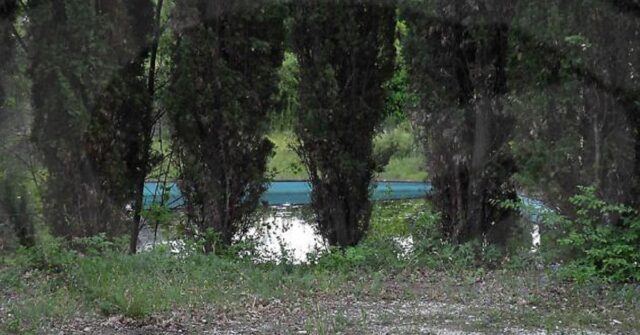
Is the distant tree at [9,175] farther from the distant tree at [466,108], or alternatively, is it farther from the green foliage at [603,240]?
the green foliage at [603,240]

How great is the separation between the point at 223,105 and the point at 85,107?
1.61 metres

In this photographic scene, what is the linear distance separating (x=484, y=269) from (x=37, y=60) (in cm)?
562

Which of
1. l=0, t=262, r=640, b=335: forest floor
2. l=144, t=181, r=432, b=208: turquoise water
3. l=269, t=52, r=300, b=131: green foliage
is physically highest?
l=269, t=52, r=300, b=131: green foliage

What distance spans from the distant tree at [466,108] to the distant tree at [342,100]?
527mm

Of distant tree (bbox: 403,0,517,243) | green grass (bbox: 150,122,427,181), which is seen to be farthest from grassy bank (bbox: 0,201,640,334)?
green grass (bbox: 150,122,427,181)

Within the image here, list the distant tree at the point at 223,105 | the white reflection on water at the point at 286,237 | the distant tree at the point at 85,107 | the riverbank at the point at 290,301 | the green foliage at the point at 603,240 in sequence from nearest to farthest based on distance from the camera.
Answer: the riverbank at the point at 290,301, the green foliage at the point at 603,240, the distant tree at the point at 85,107, the white reflection on water at the point at 286,237, the distant tree at the point at 223,105

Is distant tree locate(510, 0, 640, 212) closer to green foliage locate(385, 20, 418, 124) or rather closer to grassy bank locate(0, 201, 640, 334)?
grassy bank locate(0, 201, 640, 334)

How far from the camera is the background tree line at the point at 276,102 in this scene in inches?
359

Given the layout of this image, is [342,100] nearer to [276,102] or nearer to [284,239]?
[276,102]

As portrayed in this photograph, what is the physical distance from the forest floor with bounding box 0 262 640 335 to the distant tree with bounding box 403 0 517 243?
166 cm

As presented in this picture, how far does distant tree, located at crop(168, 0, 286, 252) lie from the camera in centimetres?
968

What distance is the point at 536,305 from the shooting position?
6.96m

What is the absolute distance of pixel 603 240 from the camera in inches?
307

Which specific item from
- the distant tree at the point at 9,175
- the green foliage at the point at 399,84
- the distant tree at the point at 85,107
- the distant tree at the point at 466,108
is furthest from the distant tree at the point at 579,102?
the distant tree at the point at 9,175
